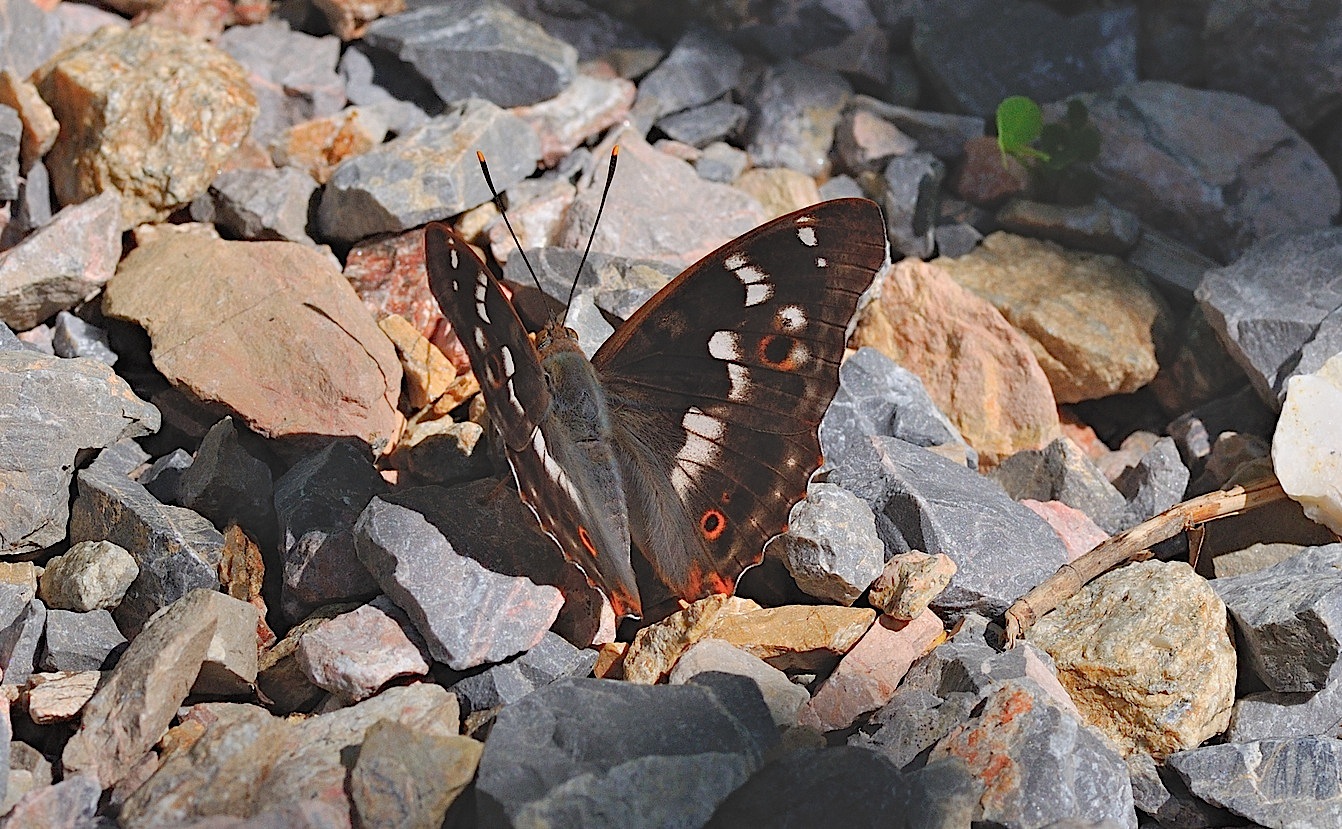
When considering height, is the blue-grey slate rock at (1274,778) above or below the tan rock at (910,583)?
below

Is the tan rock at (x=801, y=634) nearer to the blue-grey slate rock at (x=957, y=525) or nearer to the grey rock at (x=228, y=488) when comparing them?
the blue-grey slate rock at (x=957, y=525)

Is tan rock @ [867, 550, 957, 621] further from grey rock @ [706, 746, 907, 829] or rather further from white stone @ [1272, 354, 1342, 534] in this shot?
white stone @ [1272, 354, 1342, 534]

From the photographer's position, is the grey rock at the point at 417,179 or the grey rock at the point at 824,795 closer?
the grey rock at the point at 824,795

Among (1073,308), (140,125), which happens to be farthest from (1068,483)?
(140,125)

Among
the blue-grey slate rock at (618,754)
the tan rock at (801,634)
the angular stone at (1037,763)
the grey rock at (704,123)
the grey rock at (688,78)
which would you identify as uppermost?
the grey rock at (688,78)

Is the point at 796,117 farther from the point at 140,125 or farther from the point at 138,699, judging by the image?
the point at 138,699

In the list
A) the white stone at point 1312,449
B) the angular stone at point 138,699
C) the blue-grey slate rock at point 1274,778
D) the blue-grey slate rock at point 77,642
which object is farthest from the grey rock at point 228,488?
the white stone at point 1312,449
